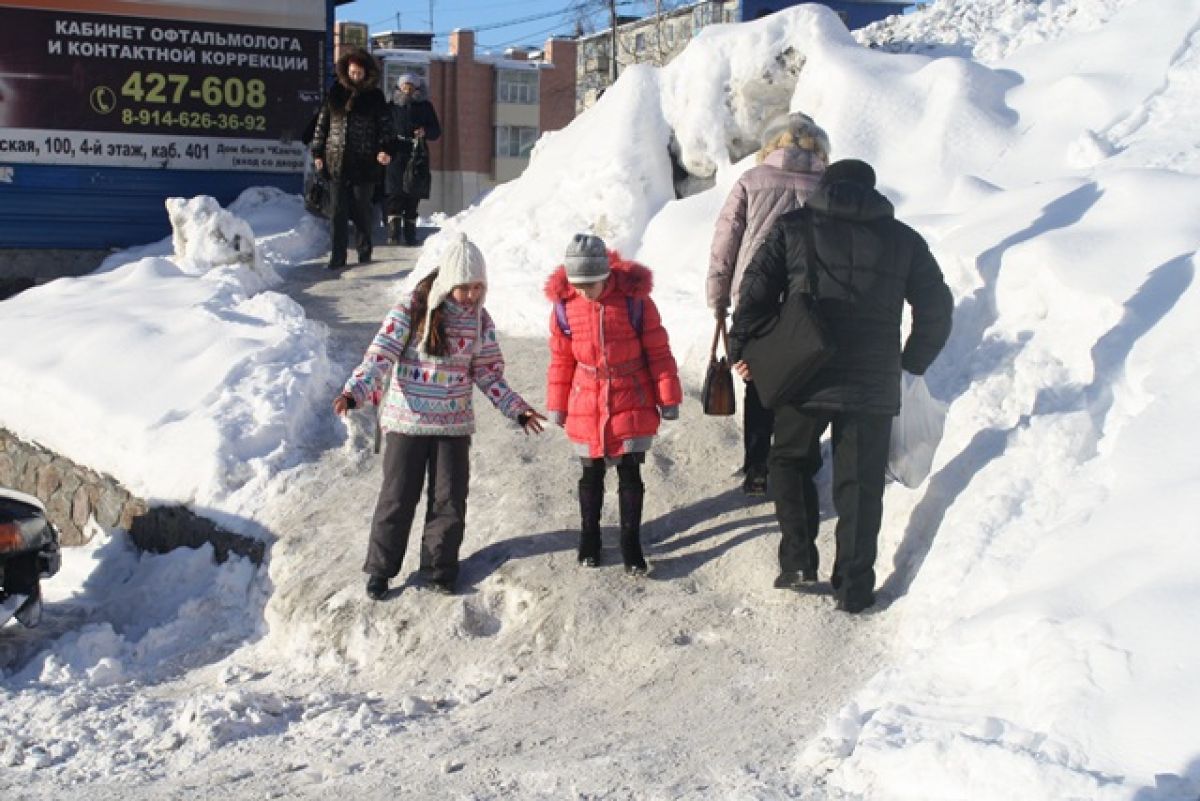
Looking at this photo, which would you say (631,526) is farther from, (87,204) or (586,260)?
(87,204)

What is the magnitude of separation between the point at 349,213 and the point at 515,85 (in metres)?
48.0

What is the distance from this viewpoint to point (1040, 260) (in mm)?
6305

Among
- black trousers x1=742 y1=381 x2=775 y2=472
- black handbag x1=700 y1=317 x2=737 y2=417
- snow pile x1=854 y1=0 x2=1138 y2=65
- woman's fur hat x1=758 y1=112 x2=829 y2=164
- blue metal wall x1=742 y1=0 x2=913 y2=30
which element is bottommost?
black trousers x1=742 y1=381 x2=775 y2=472

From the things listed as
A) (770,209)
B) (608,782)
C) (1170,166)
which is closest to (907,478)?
(770,209)

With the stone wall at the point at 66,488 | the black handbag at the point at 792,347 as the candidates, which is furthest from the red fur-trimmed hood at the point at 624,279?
the stone wall at the point at 66,488

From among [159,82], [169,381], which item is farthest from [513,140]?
[169,381]

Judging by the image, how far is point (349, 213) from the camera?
11.9 meters

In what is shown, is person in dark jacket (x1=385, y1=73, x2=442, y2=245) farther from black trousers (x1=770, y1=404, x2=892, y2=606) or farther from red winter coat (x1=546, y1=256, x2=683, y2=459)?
black trousers (x1=770, y1=404, x2=892, y2=606)

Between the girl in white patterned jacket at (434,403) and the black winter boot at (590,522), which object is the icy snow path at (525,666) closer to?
the black winter boot at (590,522)

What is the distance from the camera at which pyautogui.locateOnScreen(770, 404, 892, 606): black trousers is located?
529 centimetres

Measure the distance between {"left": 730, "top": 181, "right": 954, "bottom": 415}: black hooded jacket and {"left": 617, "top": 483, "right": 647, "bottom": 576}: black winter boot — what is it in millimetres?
910

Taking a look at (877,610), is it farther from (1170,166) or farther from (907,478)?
(1170,166)

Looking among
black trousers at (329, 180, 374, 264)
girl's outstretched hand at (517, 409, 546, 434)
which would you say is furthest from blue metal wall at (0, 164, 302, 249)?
girl's outstretched hand at (517, 409, 546, 434)

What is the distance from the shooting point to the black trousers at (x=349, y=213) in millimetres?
11625
